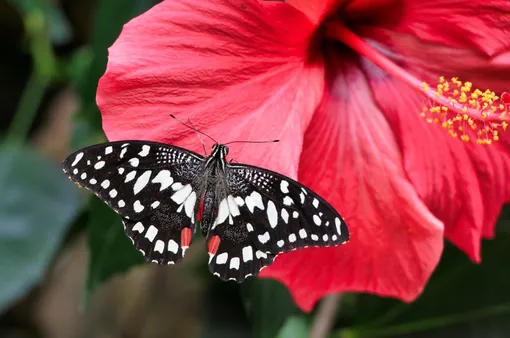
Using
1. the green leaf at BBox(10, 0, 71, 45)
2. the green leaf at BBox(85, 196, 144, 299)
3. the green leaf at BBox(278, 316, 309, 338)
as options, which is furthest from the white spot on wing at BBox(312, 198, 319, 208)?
the green leaf at BBox(10, 0, 71, 45)

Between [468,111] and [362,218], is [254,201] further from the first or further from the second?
[468,111]

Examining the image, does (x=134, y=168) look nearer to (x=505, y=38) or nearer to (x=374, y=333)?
(x=505, y=38)

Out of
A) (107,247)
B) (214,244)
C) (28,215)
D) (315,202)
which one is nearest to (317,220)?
(315,202)

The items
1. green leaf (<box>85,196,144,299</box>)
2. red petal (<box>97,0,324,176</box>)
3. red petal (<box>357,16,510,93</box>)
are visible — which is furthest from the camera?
green leaf (<box>85,196,144,299</box>)

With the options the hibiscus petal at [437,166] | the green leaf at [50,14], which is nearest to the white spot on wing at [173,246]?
the hibiscus petal at [437,166]

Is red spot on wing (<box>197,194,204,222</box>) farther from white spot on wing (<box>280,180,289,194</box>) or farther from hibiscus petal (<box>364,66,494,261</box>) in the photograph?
hibiscus petal (<box>364,66,494,261</box>)

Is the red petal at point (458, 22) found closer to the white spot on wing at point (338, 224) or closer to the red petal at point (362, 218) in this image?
the red petal at point (362, 218)
